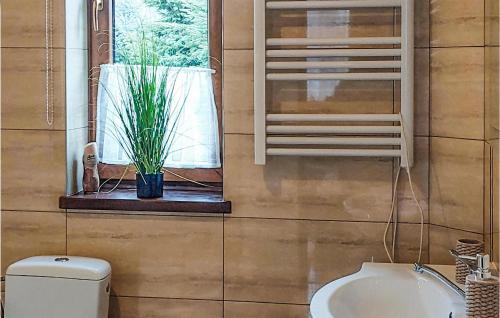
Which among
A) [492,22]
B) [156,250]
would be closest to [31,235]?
[156,250]

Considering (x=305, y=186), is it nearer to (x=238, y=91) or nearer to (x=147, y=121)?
(x=238, y=91)

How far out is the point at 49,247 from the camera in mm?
2500

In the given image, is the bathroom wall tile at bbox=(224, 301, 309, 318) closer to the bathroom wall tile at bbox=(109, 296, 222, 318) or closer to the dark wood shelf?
the bathroom wall tile at bbox=(109, 296, 222, 318)

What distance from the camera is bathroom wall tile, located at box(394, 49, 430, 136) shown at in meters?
2.21

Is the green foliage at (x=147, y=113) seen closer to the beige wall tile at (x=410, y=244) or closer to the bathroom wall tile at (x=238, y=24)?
the bathroom wall tile at (x=238, y=24)

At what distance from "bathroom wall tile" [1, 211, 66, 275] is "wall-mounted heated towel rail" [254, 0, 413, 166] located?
32.3 inches

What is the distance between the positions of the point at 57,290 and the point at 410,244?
1222 mm

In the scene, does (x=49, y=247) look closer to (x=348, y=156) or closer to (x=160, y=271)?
(x=160, y=271)

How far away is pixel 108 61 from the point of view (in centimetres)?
265

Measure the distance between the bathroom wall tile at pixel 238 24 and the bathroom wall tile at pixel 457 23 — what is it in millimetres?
609

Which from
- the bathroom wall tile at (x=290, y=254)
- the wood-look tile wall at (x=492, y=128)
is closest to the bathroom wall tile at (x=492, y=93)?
the wood-look tile wall at (x=492, y=128)

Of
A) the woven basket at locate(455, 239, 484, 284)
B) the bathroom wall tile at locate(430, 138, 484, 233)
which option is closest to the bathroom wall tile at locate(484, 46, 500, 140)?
the bathroom wall tile at locate(430, 138, 484, 233)

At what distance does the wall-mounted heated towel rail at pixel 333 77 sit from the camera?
7.10ft

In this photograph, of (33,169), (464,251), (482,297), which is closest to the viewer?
(482,297)
